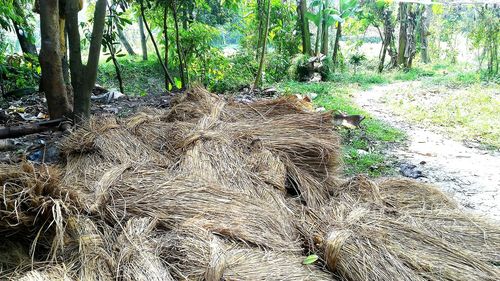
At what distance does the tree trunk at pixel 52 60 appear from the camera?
3.51 m

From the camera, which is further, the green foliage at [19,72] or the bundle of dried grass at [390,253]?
the green foliage at [19,72]

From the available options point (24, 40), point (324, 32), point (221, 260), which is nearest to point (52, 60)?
point (221, 260)

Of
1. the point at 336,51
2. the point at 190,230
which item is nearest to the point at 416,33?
the point at 336,51

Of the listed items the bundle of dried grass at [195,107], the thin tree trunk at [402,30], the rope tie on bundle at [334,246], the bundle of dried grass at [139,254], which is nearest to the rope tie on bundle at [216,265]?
the bundle of dried grass at [139,254]

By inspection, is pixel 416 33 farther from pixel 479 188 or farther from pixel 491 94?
pixel 479 188

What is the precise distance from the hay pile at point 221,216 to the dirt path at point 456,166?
2.74ft

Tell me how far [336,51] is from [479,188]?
9865 millimetres

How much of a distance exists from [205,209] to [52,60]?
2.26m

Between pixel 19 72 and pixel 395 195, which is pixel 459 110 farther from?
pixel 19 72

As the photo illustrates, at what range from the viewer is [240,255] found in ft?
6.18

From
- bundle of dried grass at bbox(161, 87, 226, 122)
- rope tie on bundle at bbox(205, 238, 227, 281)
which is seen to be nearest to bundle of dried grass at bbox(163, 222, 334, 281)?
rope tie on bundle at bbox(205, 238, 227, 281)

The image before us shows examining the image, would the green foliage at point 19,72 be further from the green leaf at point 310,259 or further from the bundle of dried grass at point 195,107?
the green leaf at point 310,259

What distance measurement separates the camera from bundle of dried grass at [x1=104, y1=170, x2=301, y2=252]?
6.82 ft

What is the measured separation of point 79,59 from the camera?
12.2ft
